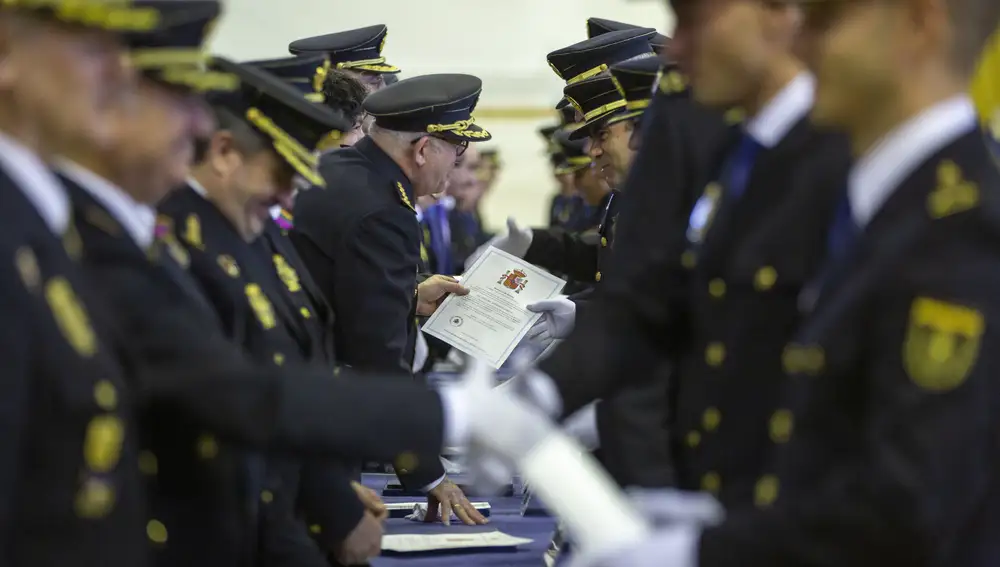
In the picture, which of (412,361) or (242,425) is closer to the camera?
(242,425)

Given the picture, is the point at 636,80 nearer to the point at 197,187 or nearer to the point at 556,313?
the point at 556,313

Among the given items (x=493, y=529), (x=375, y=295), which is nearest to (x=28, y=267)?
(x=375, y=295)

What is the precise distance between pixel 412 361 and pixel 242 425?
8.37 feet

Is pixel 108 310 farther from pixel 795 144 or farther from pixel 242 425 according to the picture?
pixel 795 144

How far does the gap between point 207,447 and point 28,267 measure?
0.58 meters

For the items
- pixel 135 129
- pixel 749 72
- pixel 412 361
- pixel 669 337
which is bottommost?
pixel 412 361

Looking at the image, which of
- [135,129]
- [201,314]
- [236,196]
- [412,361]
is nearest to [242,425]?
[201,314]

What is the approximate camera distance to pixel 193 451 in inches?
81.5

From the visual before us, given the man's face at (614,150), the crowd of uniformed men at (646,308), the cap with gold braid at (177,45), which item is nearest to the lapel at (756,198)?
the crowd of uniformed men at (646,308)

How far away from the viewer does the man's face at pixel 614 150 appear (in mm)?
3979

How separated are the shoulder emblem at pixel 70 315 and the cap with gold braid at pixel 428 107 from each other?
7.86ft

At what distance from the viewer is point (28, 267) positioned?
5.18 feet

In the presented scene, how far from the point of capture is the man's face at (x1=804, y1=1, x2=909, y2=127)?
167 cm

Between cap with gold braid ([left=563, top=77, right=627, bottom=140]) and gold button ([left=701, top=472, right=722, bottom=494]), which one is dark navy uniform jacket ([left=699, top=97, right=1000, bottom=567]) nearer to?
gold button ([left=701, top=472, right=722, bottom=494])
